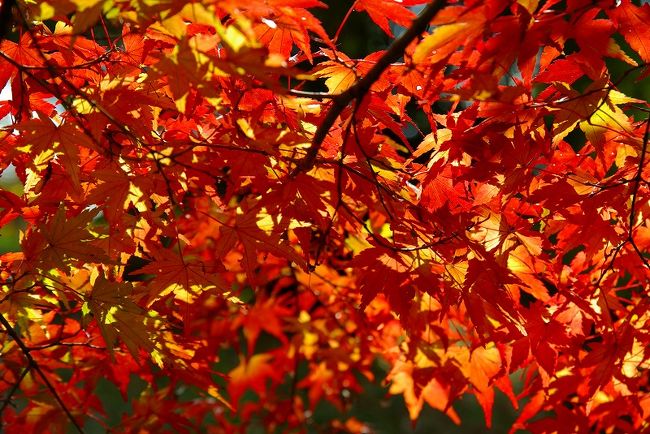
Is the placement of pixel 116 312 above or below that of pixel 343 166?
below

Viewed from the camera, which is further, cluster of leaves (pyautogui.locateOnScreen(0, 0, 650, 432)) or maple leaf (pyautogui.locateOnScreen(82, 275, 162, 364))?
maple leaf (pyautogui.locateOnScreen(82, 275, 162, 364))

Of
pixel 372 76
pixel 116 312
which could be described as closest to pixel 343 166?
pixel 372 76

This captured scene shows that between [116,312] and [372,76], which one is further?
[116,312]

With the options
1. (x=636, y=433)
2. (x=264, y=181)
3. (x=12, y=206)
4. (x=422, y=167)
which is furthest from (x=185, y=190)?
(x=636, y=433)

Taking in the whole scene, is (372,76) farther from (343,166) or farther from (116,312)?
(116,312)

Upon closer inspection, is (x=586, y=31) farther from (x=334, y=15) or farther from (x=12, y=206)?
(x=334, y=15)

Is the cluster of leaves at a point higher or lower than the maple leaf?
higher

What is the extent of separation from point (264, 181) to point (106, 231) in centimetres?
37

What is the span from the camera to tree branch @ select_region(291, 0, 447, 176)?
99 centimetres

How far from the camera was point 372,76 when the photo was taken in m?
1.09

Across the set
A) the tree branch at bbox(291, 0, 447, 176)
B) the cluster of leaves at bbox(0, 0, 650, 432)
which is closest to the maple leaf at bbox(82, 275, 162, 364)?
the cluster of leaves at bbox(0, 0, 650, 432)

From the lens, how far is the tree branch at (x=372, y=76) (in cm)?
99

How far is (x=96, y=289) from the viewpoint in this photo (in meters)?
1.31

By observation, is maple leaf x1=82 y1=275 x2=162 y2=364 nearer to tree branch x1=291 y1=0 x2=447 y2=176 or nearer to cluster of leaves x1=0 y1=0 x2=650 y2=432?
cluster of leaves x1=0 y1=0 x2=650 y2=432
